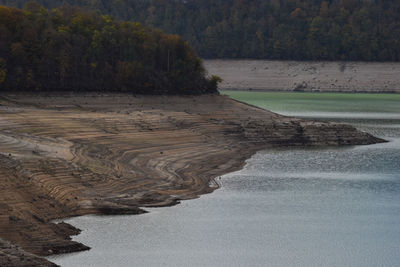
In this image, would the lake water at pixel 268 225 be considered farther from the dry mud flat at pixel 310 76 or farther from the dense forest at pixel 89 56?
the dry mud flat at pixel 310 76

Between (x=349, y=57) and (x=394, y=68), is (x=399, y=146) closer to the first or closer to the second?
(x=394, y=68)

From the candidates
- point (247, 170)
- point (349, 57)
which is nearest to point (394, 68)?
point (349, 57)

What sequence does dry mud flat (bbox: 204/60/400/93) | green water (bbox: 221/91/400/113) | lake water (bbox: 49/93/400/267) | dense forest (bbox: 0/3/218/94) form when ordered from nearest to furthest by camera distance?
lake water (bbox: 49/93/400/267), dense forest (bbox: 0/3/218/94), green water (bbox: 221/91/400/113), dry mud flat (bbox: 204/60/400/93)

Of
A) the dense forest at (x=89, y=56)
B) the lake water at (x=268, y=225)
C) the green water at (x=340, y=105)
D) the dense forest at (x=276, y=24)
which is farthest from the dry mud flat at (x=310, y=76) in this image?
the lake water at (x=268, y=225)

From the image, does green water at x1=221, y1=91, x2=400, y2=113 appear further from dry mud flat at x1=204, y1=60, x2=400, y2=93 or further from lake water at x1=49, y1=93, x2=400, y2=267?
lake water at x1=49, y1=93, x2=400, y2=267

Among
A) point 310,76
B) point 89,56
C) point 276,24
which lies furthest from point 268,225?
point 276,24

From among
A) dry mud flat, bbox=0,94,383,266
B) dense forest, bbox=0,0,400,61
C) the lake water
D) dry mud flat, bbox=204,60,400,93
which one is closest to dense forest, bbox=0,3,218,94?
dry mud flat, bbox=0,94,383,266
